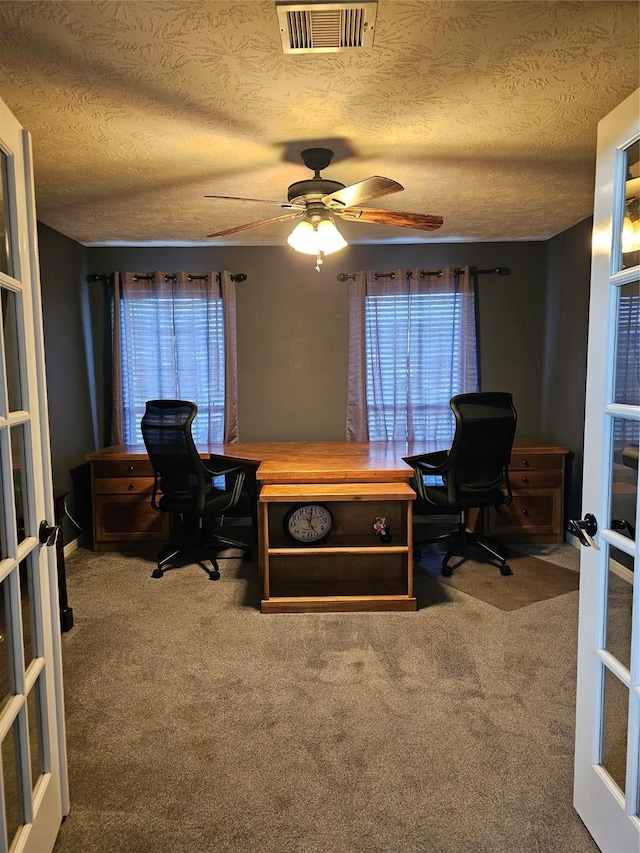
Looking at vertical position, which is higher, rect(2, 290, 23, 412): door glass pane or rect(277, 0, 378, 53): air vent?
rect(277, 0, 378, 53): air vent

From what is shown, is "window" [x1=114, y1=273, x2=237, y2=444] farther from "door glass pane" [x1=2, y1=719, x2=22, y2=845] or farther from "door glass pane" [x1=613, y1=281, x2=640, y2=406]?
"door glass pane" [x1=613, y1=281, x2=640, y2=406]

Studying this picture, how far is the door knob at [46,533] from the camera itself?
1.40m

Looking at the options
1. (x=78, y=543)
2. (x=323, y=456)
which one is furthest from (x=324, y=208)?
(x=78, y=543)

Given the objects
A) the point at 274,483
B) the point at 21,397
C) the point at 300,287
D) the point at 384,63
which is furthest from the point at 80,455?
the point at 384,63

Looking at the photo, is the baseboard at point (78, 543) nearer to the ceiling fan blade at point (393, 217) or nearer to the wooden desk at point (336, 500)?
the wooden desk at point (336, 500)

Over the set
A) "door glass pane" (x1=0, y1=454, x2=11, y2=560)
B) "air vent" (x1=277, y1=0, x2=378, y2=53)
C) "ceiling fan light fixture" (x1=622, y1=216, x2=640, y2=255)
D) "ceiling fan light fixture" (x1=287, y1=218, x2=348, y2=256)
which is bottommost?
"door glass pane" (x1=0, y1=454, x2=11, y2=560)

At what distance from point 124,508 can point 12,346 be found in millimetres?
2784

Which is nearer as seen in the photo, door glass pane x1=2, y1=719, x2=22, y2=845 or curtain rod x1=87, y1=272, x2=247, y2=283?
door glass pane x1=2, y1=719, x2=22, y2=845

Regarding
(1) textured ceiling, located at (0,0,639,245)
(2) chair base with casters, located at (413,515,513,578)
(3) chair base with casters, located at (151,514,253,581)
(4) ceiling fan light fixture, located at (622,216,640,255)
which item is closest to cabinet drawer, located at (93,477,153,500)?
(3) chair base with casters, located at (151,514,253,581)

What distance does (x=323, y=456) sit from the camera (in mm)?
3537

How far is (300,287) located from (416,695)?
3.26 metres

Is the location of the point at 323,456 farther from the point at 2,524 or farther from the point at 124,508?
the point at 2,524

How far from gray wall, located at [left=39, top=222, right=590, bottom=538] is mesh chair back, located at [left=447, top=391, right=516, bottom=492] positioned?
108 centimetres

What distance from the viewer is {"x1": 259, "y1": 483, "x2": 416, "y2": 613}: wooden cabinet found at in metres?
2.84
